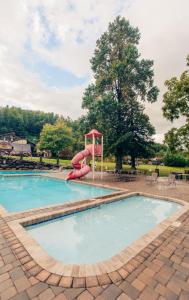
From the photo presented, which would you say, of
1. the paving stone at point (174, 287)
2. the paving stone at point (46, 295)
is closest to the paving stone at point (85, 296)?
the paving stone at point (46, 295)

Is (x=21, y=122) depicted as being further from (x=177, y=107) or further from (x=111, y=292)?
(x=111, y=292)

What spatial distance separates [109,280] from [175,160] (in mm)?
40578

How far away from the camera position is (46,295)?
2.34m

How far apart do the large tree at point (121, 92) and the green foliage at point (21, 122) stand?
4381 centimetres

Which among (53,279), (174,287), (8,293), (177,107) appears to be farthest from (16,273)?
(177,107)

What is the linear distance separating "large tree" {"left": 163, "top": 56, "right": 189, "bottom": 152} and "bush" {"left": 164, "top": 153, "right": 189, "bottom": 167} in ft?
72.5

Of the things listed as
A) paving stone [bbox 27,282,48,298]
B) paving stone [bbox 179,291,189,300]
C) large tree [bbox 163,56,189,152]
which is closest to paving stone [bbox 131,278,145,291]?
paving stone [bbox 179,291,189,300]

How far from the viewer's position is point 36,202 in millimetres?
9141

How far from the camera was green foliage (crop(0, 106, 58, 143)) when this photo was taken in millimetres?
61375

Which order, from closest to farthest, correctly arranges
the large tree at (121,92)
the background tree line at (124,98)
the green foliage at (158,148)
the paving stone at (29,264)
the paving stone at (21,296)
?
the paving stone at (21,296) < the paving stone at (29,264) < the background tree line at (124,98) < the large tree at (121,92) < the green foliage at (158,148)

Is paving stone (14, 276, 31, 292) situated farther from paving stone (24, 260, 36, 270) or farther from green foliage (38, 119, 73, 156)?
green foliage (38, 119, 73, 156)

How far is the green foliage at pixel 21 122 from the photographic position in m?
61.4

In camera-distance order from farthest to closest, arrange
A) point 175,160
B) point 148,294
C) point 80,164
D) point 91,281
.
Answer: point 175,160 → point 80,164 → point 91,281 → point 148,294

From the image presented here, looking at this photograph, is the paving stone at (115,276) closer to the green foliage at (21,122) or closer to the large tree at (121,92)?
the large tree at (121,92)
